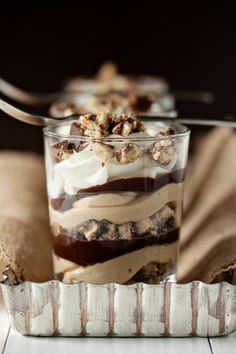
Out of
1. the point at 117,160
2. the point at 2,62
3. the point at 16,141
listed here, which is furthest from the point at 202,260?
the point at 2,62

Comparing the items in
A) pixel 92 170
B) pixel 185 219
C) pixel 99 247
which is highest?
pixel 92 170

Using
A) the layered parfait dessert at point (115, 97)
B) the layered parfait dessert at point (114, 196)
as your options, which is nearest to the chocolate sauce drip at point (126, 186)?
the layered parfait dessert at point (114, 196)

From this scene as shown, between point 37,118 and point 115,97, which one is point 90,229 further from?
point 115,97

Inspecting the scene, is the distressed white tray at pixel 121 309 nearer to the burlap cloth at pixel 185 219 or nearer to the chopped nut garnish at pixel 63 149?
the burlap cloth at pixel 185 219

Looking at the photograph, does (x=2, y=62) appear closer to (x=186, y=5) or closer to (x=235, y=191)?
(x=186, y=5)

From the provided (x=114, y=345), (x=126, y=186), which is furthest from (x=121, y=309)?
(x=126, y=186)

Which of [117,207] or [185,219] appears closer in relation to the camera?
[117,207]
